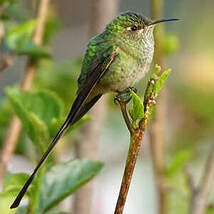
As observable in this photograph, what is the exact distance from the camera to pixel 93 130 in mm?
1696

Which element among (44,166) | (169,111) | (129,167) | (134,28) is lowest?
(169,111)

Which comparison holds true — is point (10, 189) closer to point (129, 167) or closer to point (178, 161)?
point (129, 167)

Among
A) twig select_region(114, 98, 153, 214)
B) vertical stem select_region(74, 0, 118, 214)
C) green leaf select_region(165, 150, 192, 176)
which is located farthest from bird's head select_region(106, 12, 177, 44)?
twig select_region(114, 98, 153, 214)

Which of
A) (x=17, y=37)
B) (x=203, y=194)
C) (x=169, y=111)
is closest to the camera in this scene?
(x=203, y=194)

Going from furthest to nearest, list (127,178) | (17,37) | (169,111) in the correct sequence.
Result: (169,111) < (17,37) < (127,178)

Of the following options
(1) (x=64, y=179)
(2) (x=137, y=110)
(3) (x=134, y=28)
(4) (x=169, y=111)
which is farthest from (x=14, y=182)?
(4) (x=169, y=111)

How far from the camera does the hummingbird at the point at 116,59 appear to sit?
1.32 meters

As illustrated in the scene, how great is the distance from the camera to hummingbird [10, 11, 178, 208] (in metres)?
1.32

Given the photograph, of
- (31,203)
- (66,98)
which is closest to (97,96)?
(31,203)

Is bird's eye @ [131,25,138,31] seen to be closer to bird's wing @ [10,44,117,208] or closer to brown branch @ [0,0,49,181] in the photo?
bird's wing @ [10,44,117,208]

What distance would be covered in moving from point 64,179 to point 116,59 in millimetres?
302

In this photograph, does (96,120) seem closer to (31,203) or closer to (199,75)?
(31,203)

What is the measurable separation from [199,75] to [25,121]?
4.95ft

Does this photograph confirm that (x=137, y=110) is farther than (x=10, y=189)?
No
